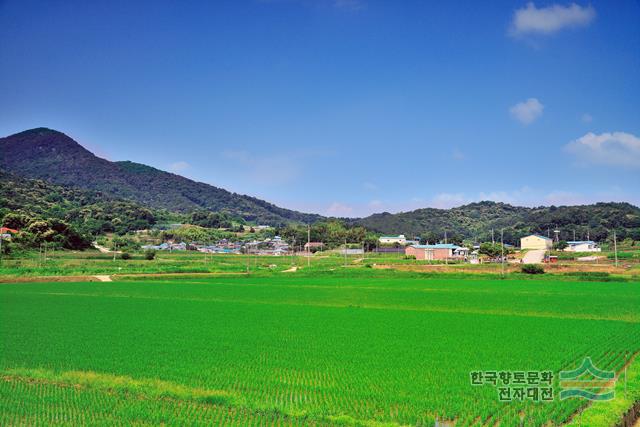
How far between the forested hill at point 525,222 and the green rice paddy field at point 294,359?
102042mm

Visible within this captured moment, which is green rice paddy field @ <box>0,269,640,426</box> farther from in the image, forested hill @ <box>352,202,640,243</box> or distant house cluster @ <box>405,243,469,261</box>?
forested hill @ <box>352,202,640,243</box>

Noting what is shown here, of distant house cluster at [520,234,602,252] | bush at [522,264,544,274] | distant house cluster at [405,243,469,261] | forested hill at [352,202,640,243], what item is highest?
forested hill at [352,202,640,243]

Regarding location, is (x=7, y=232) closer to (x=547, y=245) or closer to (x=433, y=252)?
(x=433, y=252)

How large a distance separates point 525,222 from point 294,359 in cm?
15021

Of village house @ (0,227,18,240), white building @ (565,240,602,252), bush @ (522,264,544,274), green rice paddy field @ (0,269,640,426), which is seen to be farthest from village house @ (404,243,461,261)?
village house @ (0,227,18,240)

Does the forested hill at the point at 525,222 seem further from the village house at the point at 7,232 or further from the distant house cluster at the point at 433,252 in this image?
the village house at the point at 7,232

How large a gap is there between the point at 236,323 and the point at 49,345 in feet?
24.7

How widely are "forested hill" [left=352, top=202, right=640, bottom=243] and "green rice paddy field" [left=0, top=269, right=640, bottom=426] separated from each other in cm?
10204

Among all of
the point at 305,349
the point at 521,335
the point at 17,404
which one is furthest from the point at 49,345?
the point at 521,335

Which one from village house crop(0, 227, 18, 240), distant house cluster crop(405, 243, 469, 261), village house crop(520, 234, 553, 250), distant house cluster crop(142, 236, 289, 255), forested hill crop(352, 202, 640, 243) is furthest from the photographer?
forested hill crop(352, 202, 640, 243)

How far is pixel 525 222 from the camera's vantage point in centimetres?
15138

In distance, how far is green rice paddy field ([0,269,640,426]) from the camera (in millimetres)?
9227

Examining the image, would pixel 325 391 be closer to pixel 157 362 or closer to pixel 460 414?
pixel 460 414

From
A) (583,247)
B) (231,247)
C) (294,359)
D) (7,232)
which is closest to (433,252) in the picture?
(583,247)
